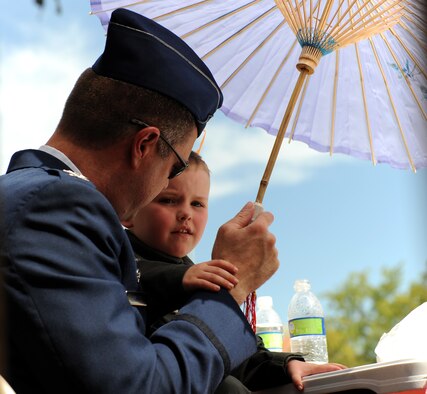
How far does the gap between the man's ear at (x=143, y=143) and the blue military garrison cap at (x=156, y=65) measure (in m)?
0.15

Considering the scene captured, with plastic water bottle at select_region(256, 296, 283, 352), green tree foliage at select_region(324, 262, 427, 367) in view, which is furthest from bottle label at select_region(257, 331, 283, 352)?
green tree foliage at select_region(324, 262, 427, 367)

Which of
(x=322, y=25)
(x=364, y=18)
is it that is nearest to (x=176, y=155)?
(x=322, y=25)

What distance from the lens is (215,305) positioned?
64.6 inches

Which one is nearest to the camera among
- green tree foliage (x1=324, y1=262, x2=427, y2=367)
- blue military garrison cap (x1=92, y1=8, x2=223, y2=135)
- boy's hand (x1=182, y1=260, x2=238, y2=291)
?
boy's hand (x1=182, y1=260, x2=238, y2=291)

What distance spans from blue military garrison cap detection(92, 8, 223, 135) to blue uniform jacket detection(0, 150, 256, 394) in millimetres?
458

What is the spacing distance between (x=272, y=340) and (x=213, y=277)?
1.34 meters

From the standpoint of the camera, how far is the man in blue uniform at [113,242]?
1360 mm

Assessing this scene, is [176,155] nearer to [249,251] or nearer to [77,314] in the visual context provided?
[249,251]

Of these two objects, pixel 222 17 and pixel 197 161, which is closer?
pixel 197 161

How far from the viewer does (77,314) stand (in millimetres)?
1361

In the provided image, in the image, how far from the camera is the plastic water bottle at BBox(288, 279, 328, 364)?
2.55 meters

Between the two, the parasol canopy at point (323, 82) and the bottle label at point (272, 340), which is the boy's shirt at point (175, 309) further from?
the parasol canopy at point (323, 82)

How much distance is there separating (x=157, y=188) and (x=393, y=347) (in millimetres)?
895

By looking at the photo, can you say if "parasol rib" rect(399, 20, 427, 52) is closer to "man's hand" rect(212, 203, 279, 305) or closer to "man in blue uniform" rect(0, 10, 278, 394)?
"man in blue uniform" rect(0, 10, 278, 394)
